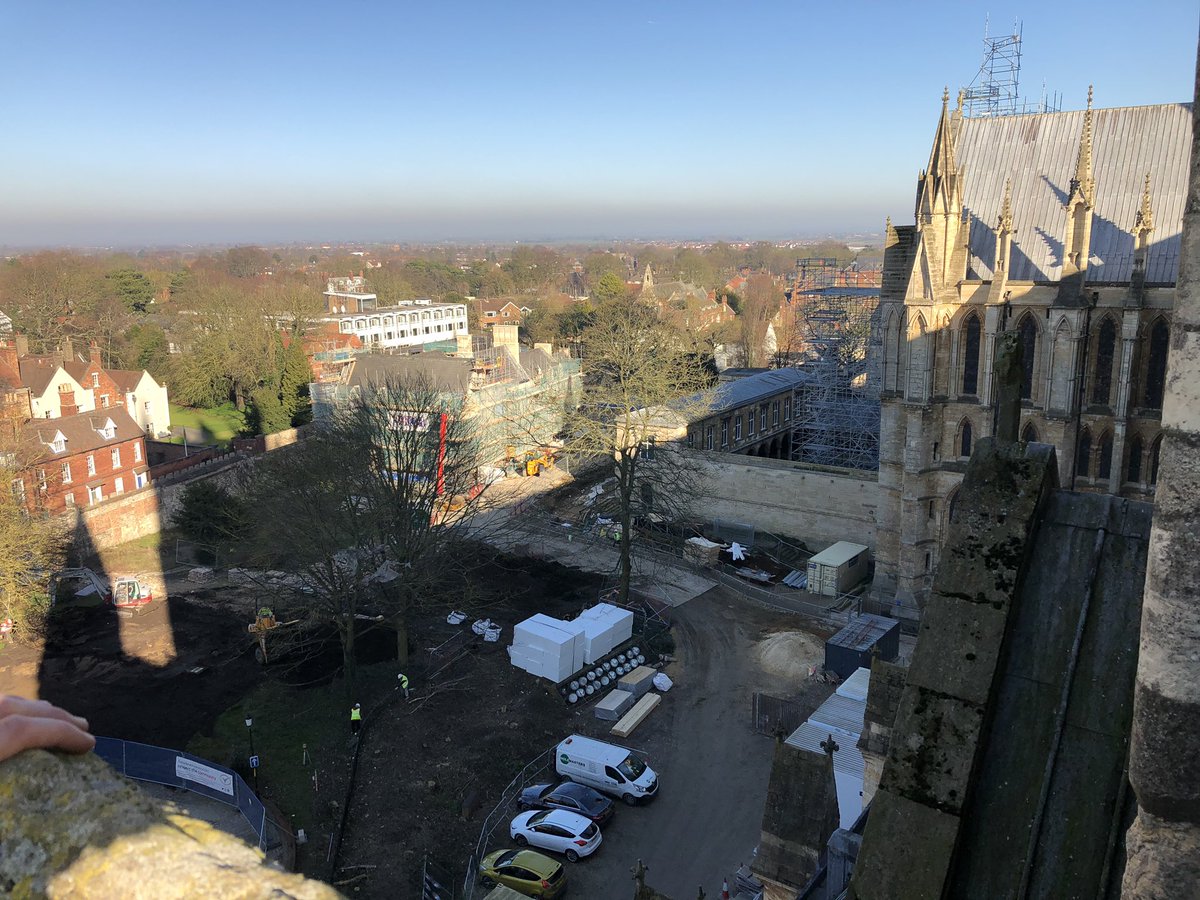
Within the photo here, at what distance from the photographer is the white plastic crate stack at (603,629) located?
23647 millimetres

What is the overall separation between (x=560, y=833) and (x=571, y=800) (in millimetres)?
973

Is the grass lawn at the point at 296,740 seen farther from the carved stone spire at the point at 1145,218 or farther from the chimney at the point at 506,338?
the chimney at the point at 506,338

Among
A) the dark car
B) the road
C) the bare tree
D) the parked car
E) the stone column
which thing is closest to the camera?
the stone column

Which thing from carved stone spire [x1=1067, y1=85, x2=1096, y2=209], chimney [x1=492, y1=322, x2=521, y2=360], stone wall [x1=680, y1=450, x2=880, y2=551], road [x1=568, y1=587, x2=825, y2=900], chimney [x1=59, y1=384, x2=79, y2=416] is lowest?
road [x1=568, y1=587, x2=825, y2=900]

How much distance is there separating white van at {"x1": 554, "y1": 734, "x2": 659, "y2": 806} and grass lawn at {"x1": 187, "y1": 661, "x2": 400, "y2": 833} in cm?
479

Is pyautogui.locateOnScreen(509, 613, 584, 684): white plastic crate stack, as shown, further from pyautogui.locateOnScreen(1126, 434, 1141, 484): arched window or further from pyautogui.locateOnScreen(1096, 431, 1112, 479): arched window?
pyautogui.locateOnScreen(1126, 434, 1141, 484): arched window

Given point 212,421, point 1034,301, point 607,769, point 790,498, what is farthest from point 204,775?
point 212,421

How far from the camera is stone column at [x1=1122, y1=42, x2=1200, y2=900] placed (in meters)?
3.26

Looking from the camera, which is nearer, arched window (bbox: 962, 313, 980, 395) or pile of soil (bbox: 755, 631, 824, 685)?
pile of soil (bbox: 755, 631, 824, 685)

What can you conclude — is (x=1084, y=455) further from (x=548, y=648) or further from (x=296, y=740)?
(x=296, y=740)

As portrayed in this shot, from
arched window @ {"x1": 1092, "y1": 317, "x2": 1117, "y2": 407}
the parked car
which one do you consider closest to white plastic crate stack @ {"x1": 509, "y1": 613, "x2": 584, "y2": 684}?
the parked car

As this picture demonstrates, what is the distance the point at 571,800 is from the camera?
57.8 feet

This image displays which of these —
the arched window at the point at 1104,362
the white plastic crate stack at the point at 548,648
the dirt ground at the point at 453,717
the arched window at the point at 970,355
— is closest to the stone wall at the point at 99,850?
the dirt ground at the point at 453,717

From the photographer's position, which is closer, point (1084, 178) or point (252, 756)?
point (252, 756)
